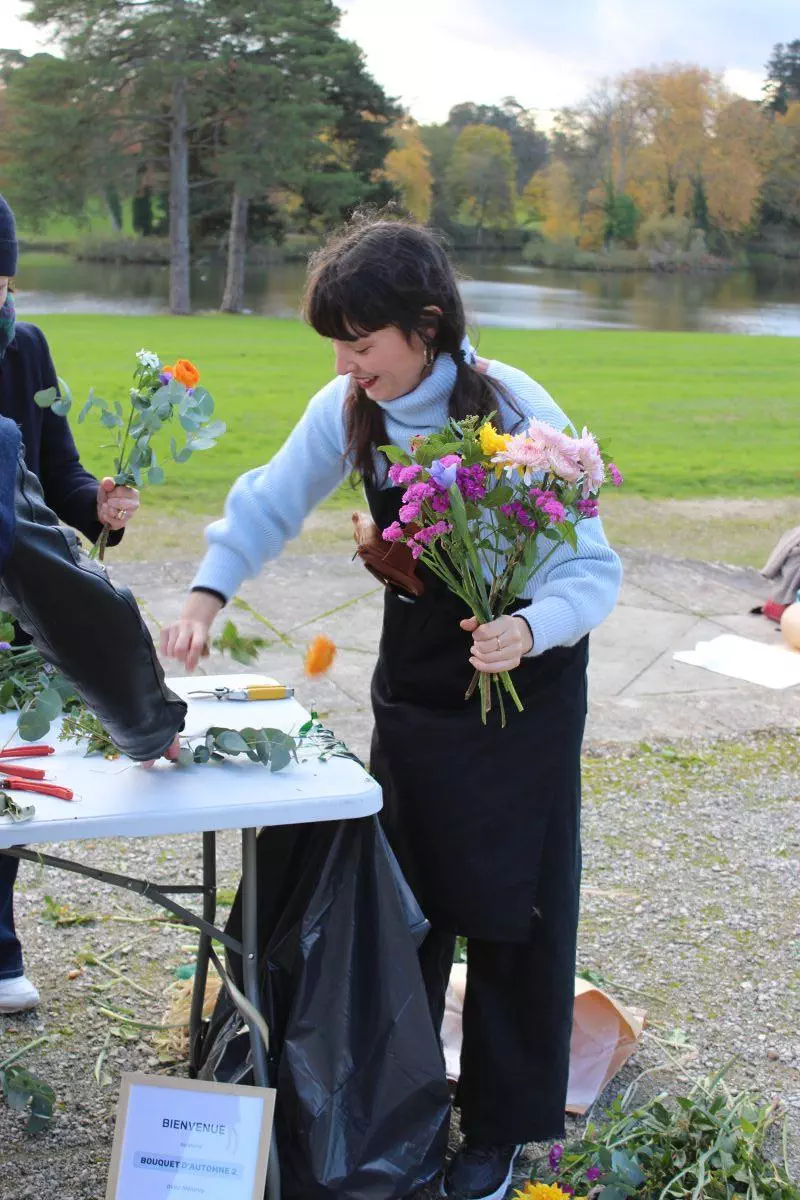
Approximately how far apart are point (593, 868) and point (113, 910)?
1.36 meters

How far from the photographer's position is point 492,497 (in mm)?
2027

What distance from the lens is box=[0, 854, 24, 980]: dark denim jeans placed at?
9.39ft

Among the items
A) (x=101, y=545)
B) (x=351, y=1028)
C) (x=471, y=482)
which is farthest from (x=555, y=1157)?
(x=101, y=545)

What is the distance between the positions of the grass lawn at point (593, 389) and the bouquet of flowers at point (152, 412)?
2.20m

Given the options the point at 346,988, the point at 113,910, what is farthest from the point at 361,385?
the point at 113,910

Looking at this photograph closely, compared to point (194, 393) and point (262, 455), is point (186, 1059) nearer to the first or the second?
point (194, 393)

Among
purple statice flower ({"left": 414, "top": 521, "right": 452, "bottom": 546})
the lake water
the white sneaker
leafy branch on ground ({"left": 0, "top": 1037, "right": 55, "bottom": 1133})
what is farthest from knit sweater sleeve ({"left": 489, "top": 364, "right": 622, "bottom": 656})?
the lake water

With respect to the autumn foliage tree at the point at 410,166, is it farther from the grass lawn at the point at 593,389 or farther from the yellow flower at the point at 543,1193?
the yellow flower at the point at 543,1193

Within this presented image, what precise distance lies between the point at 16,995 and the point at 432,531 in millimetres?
1654

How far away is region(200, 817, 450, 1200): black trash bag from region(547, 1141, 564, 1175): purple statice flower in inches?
11.9

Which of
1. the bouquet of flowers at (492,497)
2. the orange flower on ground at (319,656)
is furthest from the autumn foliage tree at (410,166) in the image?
the bouquet of flowers at (492,497)

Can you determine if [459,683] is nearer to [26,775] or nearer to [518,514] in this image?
[518,514]

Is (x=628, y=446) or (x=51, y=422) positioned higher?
(x=51, y=422)

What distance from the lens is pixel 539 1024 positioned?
2410 mm
